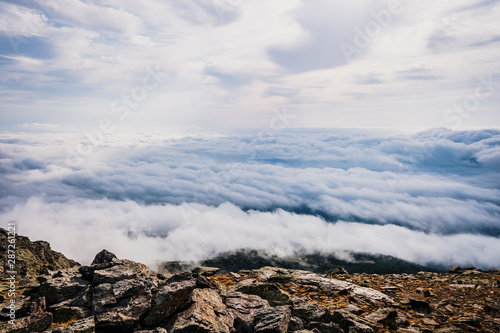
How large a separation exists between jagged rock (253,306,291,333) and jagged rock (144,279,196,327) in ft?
12.1

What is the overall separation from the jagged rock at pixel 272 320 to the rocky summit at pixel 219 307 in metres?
0.04

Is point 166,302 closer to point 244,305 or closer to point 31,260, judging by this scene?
point 244,305

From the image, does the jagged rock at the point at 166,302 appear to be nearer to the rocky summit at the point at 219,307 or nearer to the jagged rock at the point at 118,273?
the rocky summit at the point at 219,307

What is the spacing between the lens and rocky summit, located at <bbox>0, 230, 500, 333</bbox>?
10828 millimetres

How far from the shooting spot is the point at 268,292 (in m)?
14.9

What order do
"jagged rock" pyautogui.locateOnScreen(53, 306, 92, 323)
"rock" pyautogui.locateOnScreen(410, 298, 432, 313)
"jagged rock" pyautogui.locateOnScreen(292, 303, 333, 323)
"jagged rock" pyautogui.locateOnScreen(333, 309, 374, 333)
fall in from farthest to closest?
"rock" pyautogui.locateOnScreen(410, 298, 432, 313) → "jagged rock" pyautogui.locateOnScreen(292, 303, 333, 323) → "jagged rock" pyautogui.locateOnScreen(333, 309, 374, 333) → "jagged rock" pyautogui.locateOnScreen(53, 306, 92, 323)

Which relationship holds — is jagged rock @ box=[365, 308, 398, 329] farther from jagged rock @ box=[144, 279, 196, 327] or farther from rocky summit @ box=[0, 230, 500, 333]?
jagged rock @ box=[144, 279, 196, 327]

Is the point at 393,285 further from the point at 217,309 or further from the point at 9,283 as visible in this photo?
the point at 9,283

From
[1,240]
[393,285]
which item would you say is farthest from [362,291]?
[1,240]

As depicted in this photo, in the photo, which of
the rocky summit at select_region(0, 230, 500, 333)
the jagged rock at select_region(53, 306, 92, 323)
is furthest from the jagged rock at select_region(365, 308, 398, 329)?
the jagged rock at select_region(53, 306, 92, 323)

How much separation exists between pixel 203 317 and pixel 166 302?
6.97 feet

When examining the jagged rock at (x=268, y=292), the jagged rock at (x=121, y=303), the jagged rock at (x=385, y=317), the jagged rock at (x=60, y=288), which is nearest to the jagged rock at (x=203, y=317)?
the jagged rock at (x=121, y=303)

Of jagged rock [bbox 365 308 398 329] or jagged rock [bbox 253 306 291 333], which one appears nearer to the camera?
jagged rock [bbox 253 306 291 333]

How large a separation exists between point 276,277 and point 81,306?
13.0 metres
